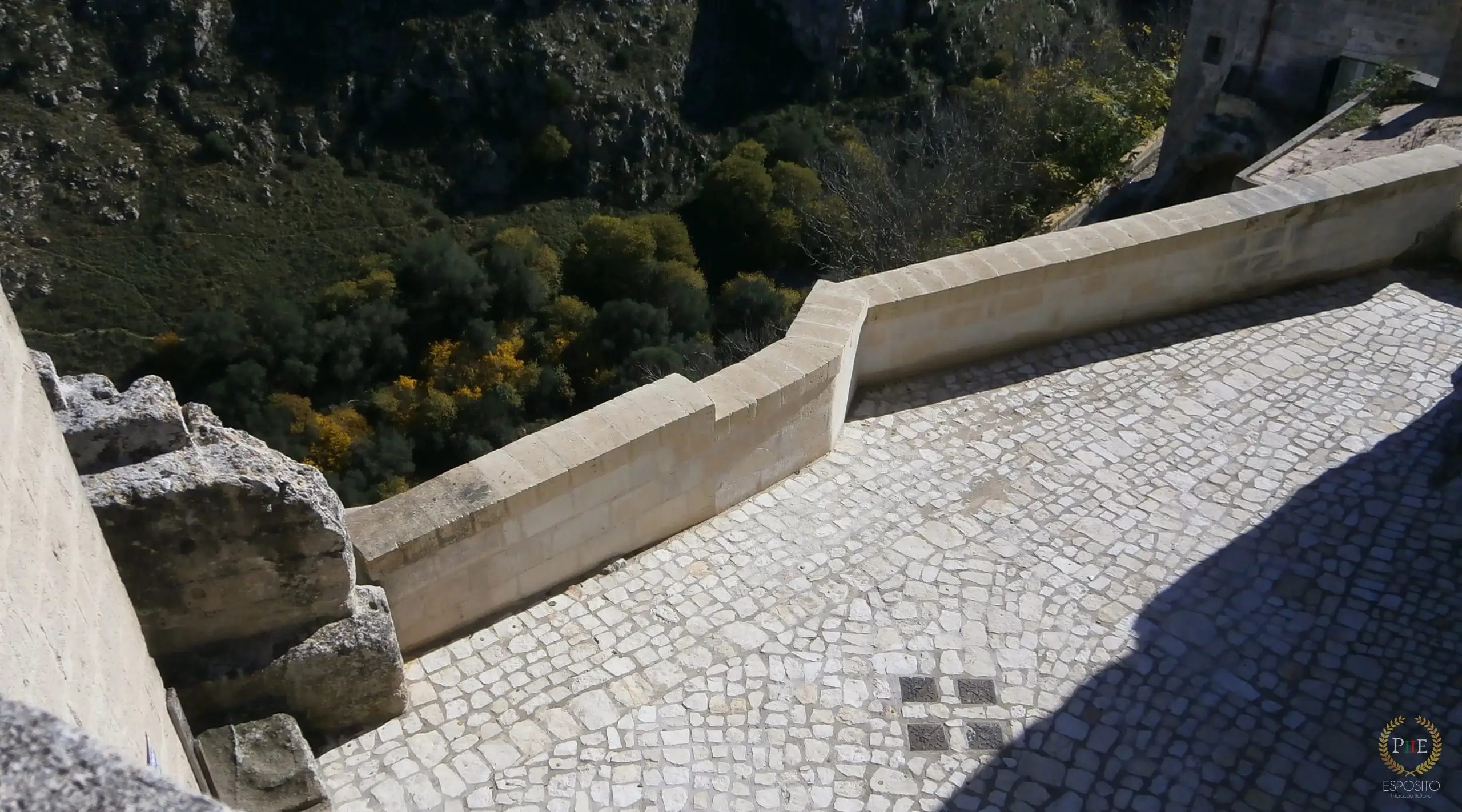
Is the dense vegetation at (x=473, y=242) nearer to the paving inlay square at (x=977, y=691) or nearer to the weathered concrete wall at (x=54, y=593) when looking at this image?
the paving inlay square at (x=977, y=691)

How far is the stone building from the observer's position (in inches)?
513

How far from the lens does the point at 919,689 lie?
16.0 ft

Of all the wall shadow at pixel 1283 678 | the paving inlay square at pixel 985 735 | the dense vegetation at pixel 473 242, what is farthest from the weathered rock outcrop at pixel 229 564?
the dense vegetation at pixel 473 242

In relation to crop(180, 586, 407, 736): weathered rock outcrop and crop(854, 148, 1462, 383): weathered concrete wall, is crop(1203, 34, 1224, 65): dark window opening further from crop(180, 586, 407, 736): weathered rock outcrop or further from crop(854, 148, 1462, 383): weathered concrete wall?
crop(180, 586, 407, 736): weathered rock outcrop

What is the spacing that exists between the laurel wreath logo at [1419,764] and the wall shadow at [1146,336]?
8.98 feet

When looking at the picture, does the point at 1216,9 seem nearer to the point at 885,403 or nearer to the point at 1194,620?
the point at 885,403

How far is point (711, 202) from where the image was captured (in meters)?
30.5

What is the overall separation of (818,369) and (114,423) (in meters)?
3.27

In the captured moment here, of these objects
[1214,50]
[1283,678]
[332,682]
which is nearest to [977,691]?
[1283,678]

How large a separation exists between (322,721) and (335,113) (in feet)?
99.2

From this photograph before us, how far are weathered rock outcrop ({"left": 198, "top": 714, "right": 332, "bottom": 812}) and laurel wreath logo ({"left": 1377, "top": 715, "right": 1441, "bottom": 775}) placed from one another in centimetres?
406

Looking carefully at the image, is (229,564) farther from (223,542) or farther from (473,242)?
(473,242)

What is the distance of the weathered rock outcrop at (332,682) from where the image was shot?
4137mm


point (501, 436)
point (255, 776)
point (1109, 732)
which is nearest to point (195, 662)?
point (255, 776)
